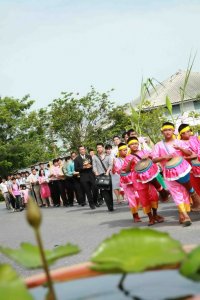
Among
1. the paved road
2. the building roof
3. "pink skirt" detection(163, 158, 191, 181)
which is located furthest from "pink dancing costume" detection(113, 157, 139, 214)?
the building roof

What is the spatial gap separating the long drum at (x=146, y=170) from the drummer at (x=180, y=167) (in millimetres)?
414

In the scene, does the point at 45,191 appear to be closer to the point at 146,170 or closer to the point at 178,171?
the point at 146,170

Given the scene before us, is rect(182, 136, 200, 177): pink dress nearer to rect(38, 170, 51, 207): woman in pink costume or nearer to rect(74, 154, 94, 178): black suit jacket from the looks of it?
rect(74, 154, 94, 178): black suit jacket

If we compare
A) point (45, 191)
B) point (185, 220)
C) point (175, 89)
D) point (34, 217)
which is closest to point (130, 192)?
point (185, 220)

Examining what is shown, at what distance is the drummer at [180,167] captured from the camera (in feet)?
25.3

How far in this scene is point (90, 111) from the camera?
38.3 m

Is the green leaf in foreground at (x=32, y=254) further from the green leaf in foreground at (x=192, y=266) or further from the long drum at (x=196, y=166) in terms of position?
the long drum at (x=196, y=166)

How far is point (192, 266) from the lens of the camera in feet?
3.30

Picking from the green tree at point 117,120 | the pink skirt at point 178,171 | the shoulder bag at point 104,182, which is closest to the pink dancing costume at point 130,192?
the pink skirt at point 178,171

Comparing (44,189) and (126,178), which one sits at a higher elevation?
(44,189)

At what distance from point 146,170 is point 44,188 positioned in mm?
12409

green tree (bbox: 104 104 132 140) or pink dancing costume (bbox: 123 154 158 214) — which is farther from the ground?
green tree (bbox: 104 104 132 140)

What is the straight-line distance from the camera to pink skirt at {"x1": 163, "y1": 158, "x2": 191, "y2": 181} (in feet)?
25.1

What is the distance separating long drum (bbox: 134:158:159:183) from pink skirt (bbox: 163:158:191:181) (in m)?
0.62
